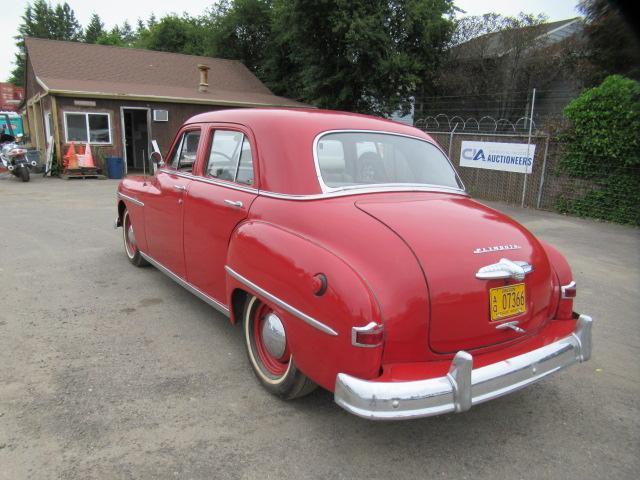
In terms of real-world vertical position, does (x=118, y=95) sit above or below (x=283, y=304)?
above

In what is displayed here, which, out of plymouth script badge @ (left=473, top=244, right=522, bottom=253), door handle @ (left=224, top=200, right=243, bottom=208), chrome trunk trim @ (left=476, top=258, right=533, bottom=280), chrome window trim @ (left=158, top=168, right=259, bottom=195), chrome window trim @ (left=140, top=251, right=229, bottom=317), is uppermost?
chrome window trim @ (left=158, top=168, right=259, bottom=195)

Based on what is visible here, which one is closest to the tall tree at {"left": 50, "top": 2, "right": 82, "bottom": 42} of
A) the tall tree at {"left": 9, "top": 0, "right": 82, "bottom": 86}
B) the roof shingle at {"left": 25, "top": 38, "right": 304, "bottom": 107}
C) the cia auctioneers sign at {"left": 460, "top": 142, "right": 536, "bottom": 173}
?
the tall tree at {"left": 9, "top": 0, "right": 82, "bottom": 86}

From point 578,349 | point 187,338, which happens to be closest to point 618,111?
point 578,349

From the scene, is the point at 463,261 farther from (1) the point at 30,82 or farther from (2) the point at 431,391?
(1) the point at 30,82

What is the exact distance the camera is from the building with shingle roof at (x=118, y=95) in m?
16.3

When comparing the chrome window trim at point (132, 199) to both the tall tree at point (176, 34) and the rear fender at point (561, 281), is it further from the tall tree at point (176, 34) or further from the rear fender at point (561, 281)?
the tall tree at point (176, 34)

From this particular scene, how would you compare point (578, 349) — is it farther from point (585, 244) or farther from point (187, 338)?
point (585, 244)

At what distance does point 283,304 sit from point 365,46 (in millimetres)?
19258

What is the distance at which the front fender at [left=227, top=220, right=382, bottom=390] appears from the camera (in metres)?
2.34

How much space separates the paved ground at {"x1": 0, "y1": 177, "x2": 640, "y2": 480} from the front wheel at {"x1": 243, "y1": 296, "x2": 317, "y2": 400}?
0.11m

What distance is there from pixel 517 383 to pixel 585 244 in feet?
20.9

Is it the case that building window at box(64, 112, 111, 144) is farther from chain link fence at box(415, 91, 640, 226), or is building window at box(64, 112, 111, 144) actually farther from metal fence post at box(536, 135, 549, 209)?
metal fence post at box(536, 135, 549, 209)

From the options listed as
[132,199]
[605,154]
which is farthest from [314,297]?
[605,154]

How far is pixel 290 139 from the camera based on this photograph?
10.8 feet
